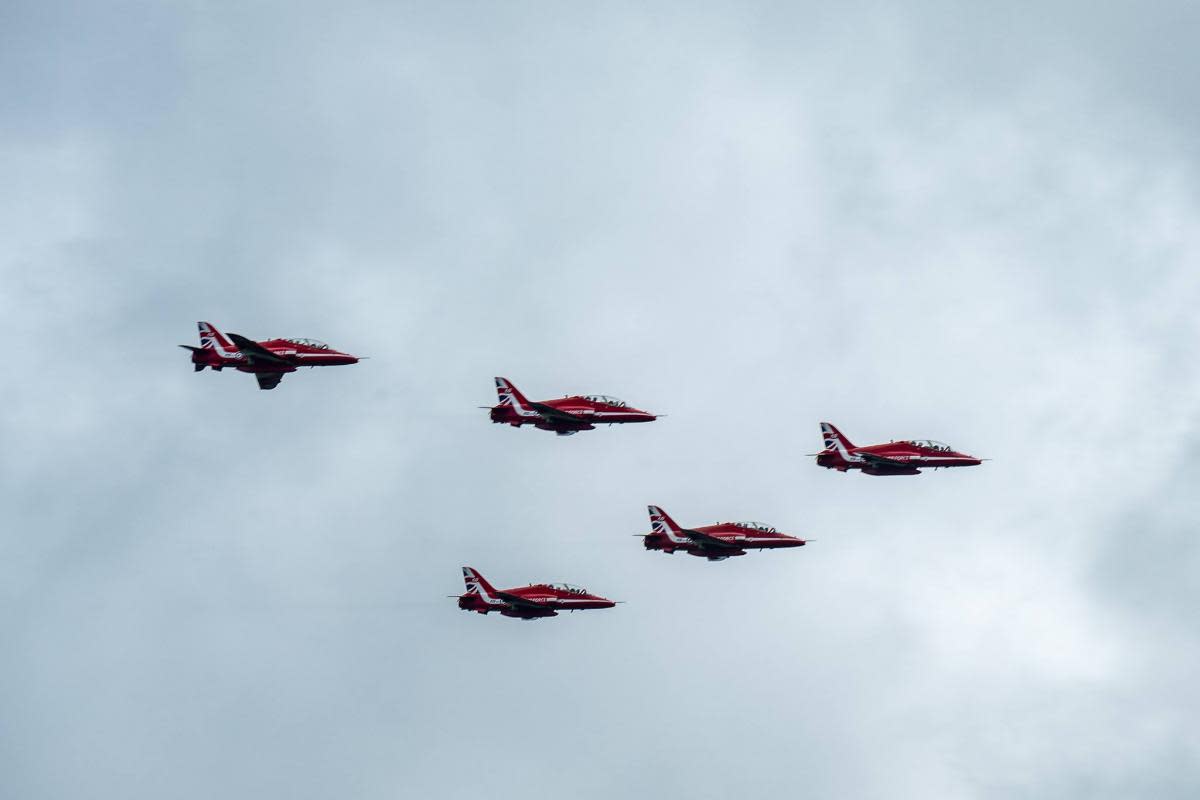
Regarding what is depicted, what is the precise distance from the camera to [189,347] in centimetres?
19950

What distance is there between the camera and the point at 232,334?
19975cm

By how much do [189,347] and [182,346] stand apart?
8.63ft

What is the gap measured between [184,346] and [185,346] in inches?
59.7

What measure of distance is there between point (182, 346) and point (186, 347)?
1.88 meters

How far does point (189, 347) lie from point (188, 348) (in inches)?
12.3

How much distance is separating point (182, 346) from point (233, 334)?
5.79 meters

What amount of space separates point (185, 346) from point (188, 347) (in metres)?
0.67

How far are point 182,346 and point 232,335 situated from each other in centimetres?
568

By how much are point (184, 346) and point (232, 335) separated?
5.25 meters

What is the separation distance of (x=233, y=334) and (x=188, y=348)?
4.99 m

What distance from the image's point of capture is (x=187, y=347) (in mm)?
198250

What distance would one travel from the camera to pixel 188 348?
19975 centimetres

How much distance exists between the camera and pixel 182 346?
19688cm

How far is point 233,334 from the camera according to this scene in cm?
19988
